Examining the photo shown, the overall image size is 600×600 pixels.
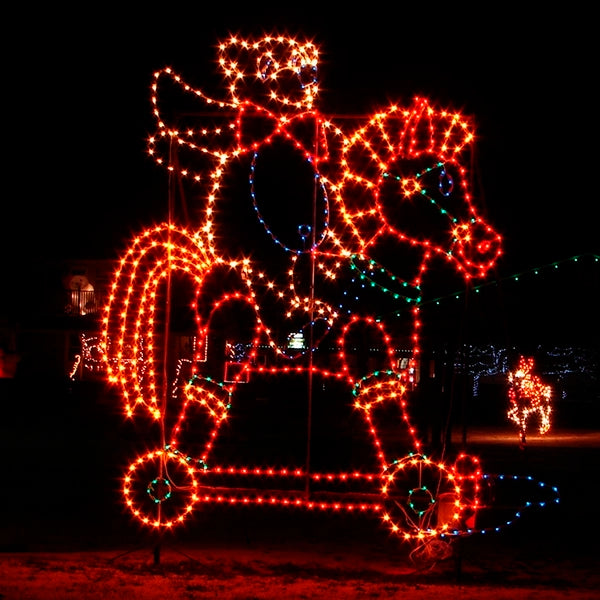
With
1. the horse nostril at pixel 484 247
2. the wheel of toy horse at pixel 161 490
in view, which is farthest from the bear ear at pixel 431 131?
the wheel of toy horse at pixel 161 490

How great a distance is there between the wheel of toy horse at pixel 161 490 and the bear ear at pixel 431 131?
2560 millimetres

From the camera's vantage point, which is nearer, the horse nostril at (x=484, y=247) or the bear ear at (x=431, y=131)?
the horse nostril at (x=484, y=247)

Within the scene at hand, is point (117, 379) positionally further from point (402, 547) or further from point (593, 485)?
point (593, 485)

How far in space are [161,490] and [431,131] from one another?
9.57 ft

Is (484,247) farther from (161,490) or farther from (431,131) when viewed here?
(161,490)

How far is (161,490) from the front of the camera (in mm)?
5988

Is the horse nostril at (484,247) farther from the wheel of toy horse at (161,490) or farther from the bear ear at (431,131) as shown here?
the wheel of toy horse at (161,490)

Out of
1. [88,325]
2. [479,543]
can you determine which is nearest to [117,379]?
[479,543]

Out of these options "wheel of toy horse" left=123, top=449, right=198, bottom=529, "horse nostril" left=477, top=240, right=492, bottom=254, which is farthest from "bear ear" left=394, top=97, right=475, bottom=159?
"wheel of toy horse" left=123, top=449, right=198, bottom=529

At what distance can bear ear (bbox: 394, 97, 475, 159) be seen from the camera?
605 centimetres

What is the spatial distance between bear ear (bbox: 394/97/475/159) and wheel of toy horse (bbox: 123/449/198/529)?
8.40ft

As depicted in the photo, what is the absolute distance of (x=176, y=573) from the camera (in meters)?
5.82

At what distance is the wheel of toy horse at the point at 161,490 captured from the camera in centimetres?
600

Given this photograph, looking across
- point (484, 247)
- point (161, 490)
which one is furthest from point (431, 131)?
point (161, 490)
